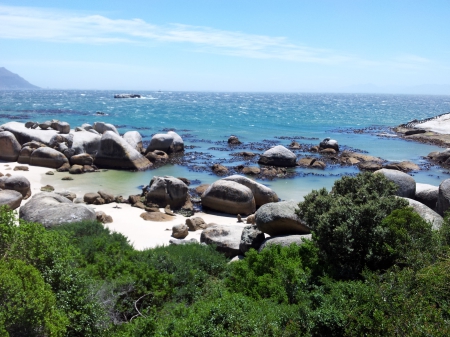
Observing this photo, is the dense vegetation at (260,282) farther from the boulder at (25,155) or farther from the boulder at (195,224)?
the boulder at (25,155)

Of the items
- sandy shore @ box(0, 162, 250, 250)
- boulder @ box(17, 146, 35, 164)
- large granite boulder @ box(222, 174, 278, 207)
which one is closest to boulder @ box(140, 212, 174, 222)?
sandy shore @ box(0, 162, 250, 250)

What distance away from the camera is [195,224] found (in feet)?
56.5

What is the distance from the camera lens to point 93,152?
30797 mm

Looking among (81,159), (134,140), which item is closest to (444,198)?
(81,159)

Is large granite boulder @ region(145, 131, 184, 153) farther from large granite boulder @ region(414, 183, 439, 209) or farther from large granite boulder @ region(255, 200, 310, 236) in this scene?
large granite boulder @ region(255, 200, 310, 236)

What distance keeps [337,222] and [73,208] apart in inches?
360

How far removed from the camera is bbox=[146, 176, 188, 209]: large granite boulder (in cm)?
2055

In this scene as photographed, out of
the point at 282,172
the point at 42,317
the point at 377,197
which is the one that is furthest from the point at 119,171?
the point at 42,317

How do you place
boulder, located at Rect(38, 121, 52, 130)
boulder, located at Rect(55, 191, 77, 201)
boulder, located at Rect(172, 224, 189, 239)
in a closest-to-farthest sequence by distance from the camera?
boulder, located at Rect(172, 224, 189, 239) < boulder, located at Rect(55, 191, 77, 201) < boulder, located at Rect(38, 121, 52, 130)

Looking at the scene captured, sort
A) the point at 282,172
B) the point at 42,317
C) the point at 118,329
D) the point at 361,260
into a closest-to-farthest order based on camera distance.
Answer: the point at 42,317, the point at 118,329, the point at 361,260, the point at 282,172

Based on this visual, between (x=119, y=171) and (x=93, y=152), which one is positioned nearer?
(x=119, y=171)

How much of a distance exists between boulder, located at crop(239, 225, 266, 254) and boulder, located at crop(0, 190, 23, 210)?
400 inches

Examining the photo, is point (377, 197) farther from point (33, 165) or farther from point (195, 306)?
point (33, 165)

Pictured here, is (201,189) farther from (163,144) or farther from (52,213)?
(163,144)
